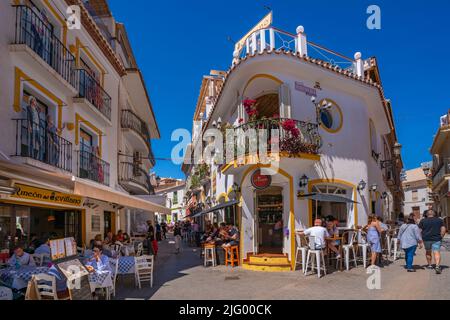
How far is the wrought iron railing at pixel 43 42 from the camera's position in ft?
36.3

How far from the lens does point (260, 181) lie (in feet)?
46.4

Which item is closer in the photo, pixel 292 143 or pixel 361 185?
pixel 292 143

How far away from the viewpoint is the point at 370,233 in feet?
40.9

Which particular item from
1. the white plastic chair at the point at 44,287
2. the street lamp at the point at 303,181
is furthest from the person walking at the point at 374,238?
the white plastic chair at the point at 44,287

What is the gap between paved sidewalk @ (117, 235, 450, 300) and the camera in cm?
918

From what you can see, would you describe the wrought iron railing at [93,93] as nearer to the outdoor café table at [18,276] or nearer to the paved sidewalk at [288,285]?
the paved sidewalk at [288,285]

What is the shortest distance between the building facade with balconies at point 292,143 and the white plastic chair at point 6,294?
26.9 ft

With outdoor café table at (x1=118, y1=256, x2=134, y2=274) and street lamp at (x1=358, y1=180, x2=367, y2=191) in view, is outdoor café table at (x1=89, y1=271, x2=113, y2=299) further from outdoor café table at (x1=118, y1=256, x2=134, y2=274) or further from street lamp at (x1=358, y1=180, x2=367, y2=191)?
street lamp at (x1=358, y1=180, x2=367, y2=191)

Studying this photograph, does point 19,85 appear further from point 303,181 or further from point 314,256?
point 314,256

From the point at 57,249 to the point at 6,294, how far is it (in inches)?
105

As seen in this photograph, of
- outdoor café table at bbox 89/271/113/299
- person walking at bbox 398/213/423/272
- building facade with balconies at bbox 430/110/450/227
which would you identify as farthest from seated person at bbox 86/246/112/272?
building facade with balconies at bbox 430/110/450/227

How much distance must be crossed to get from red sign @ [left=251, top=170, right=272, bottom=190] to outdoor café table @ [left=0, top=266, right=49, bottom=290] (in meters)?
7.69

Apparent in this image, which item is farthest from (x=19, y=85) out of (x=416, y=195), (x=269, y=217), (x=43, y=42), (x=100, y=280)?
(x=416, y=195)
